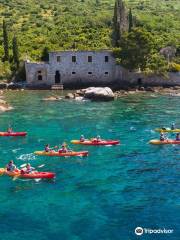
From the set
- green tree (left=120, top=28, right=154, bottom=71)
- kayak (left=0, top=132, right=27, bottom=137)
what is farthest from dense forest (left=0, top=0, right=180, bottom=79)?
kayak (left=0, top=132, right=27, bottom=137)

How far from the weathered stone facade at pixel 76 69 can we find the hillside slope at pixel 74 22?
8.57 m

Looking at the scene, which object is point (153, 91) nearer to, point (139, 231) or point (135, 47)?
point (135, 47)

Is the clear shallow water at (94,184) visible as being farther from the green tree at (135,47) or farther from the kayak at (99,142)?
the green tree at (135,47)

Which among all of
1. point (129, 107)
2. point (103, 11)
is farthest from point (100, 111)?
point (103, 11)

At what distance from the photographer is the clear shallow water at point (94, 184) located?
3384 cm

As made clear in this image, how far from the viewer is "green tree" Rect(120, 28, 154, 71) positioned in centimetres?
9012

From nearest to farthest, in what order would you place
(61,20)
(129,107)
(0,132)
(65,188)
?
(65,188)
(0,132)
(129,107)
(61,20)

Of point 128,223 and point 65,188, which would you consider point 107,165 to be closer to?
point 65,188

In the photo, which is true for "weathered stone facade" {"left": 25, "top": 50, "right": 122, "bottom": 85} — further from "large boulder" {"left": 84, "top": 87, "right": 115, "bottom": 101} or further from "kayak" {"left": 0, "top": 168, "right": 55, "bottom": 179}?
"kayak" {"left": 0, "top": 168, "right": 55, "bottom": 179}

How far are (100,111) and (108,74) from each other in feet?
75.6

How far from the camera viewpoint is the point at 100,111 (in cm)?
7281

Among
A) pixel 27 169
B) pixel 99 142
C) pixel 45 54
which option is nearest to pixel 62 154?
pixel 99 142

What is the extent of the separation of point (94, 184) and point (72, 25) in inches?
3510

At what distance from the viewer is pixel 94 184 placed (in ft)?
138
